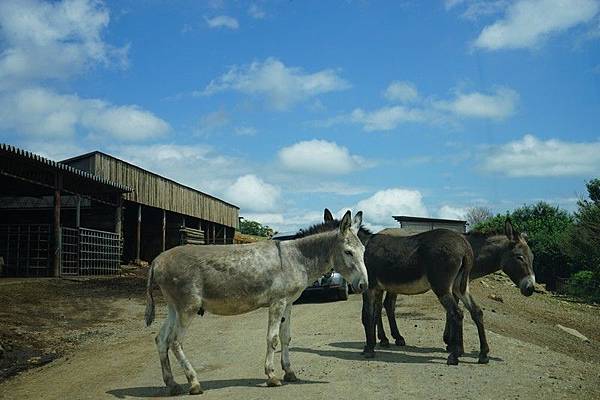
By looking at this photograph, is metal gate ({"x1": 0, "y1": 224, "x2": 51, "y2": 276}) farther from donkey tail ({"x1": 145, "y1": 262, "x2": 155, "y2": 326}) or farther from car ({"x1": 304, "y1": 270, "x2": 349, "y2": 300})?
donkey tail ({"x1": 145, "y1": 262, "x2": 155, "y2": 326})

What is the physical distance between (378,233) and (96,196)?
24.7 meters

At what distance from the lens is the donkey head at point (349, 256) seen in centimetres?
864

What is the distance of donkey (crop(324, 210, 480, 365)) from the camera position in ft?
32.6

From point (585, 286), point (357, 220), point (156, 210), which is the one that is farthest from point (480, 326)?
point (156, 210)

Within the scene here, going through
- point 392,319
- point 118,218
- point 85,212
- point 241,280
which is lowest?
point 392,319

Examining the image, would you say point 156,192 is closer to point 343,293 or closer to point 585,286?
point 343,293

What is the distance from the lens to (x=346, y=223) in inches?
346

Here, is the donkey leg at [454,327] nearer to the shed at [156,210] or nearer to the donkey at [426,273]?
the donkey at [426,273]

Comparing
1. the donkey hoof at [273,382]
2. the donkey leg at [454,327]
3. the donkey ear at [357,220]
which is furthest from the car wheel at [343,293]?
the donkey hoof at [273,382]

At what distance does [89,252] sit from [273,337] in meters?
23.7

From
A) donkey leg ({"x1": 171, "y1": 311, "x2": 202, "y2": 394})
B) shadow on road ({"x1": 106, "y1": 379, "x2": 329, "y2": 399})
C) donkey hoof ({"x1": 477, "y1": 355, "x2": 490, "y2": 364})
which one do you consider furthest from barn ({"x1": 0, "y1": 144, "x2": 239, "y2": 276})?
donkey hoof ({"x1": 477, "y1": 355, "x2": 490, "y2": 364})

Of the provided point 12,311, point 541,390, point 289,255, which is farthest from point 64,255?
point 541,390

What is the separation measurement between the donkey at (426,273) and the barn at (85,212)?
16.3 meters

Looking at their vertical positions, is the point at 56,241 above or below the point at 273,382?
above
